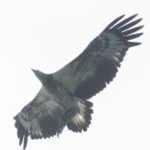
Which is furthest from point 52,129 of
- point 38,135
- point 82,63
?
point 82,63

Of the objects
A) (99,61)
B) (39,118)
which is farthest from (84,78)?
(39,118)

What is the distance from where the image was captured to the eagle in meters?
22.3

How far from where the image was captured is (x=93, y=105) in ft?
75.0

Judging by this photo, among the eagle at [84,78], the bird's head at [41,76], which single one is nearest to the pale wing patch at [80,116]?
the eagle at [84,78]

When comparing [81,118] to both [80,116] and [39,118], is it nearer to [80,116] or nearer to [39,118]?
[80,116]

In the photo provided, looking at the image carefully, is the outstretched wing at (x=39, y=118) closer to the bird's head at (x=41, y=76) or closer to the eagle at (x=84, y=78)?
the eagle at (x=84, y=78)

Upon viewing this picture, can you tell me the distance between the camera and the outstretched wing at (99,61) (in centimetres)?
2220

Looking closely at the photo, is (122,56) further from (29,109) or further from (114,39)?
(29,109)

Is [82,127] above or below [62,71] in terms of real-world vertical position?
below

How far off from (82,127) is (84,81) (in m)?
1.23

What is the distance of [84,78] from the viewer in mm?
23078

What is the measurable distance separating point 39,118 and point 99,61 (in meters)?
2.61

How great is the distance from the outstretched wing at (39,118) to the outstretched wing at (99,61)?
3.39 feet

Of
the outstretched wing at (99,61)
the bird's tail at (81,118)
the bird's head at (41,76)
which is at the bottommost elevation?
the bird's tail at (81,118)
